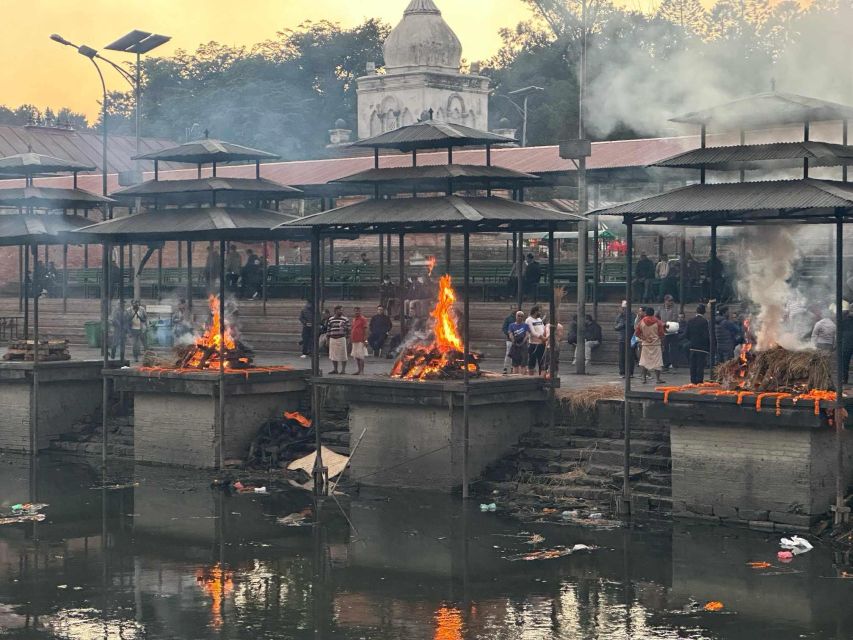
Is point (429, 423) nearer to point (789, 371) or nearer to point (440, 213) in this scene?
point (440, 213)

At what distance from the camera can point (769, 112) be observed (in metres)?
19.6

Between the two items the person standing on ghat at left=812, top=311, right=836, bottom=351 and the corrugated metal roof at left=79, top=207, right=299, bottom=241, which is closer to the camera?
the person standing on ghat at left=812, top=311, right=836, bottom=351

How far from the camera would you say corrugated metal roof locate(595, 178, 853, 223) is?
1775 cm

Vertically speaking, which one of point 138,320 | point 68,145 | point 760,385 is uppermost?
point 68,145

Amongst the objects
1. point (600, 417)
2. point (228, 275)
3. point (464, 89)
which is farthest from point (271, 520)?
point (464, 89)

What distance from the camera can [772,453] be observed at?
1795cm

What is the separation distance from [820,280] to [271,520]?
14.6 metres

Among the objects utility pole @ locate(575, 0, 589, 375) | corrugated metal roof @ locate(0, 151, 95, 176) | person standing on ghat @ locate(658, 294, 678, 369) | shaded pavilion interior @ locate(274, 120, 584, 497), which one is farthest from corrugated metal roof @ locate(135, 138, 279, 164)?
person standing on ghat @ locate(658, 294, 678, 369)

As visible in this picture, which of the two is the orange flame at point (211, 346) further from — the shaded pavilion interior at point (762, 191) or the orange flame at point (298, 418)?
the shaded pavilion interior at point (762, 191)

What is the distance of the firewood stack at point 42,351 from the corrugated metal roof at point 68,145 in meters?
35.9

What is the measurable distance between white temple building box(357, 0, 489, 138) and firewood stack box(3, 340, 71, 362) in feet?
116

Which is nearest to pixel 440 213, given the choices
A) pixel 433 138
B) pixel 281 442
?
pixel 433 138

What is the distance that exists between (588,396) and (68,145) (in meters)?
47.7

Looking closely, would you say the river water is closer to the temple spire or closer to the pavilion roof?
the pavilion roof
